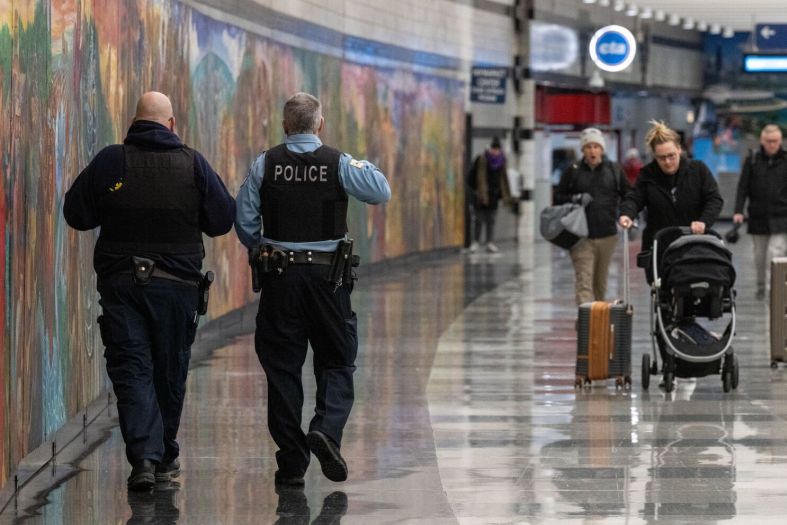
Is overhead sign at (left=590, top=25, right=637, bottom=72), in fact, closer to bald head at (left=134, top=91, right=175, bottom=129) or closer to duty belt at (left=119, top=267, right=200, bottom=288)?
bald head at (left=134, top=91, right=175, bottom=129)

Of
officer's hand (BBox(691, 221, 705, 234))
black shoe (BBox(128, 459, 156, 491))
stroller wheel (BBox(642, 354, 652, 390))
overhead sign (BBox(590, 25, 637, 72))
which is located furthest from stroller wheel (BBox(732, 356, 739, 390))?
overhead sign (BBox(590, 25, 637, 72))

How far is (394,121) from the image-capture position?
1027 inches

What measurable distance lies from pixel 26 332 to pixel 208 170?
3.63 feet

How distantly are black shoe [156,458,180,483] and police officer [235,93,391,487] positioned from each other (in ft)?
1.64

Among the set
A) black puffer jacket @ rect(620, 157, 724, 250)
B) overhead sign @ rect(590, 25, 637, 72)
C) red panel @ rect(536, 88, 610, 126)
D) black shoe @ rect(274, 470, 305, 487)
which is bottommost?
black shoe @ rect(274, 470, 305, 487)

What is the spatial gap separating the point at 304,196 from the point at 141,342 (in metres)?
0.97

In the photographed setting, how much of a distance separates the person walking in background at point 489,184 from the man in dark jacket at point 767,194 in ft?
39.0

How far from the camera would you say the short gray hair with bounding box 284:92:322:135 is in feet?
27.3

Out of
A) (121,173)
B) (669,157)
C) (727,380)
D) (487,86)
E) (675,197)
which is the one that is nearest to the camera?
(121,173)

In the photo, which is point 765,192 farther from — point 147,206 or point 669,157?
point 147,206

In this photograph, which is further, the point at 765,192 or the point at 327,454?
the point at 765,192

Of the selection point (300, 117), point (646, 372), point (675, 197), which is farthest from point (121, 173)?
point (675, 197)

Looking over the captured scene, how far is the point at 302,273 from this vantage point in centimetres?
823

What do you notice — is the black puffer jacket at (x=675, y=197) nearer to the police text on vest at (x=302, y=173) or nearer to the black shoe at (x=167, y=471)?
the police text on vest at (x=302, y=173)
